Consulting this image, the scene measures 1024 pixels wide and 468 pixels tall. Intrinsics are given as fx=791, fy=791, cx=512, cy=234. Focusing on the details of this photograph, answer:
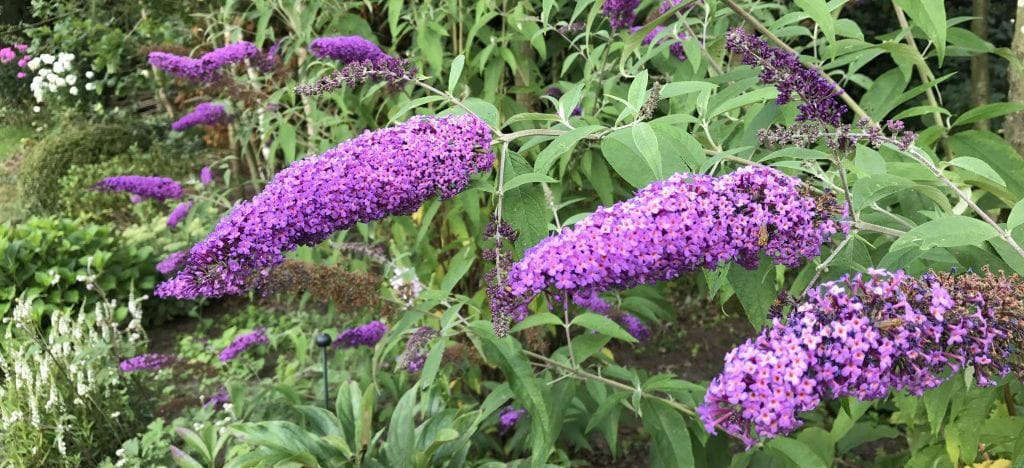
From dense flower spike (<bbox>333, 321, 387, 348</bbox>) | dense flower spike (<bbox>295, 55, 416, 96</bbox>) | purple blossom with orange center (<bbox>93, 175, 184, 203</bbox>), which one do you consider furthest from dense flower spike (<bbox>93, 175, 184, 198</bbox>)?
dense flower spike (<bbox>295, 55, 416, 96</bbox>)

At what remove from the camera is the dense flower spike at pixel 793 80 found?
3.53 feet

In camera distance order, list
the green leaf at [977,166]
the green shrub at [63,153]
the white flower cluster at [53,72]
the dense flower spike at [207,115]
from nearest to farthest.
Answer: the green leaf at [977,166], the dense flower spike at [207,115], the white flower cluster at [53,72], the green shrub at [63,153]

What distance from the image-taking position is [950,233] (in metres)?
0.94

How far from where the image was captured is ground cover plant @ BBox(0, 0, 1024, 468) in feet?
3.14

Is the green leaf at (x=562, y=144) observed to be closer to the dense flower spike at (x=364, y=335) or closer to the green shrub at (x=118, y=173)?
the dense flower spike at (x=364, y=335)

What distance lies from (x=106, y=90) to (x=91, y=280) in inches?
221

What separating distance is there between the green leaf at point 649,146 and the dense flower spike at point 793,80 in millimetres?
162

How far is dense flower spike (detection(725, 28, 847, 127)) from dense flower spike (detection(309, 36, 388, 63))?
4.20 feet

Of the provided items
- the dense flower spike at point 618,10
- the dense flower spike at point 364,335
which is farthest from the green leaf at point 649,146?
the dense flower spike at point 364,335

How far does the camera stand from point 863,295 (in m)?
0.87

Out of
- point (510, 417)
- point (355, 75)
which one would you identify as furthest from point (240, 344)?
point (355, 75)

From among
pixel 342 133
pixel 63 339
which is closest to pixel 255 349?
pixel 63 339

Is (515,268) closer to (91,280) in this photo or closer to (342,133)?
(342,133)

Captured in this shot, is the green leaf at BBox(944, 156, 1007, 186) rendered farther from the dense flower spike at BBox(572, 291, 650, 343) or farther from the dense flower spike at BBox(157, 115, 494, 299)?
the dense flower spike at BBox(572, 291, 650, 343)
